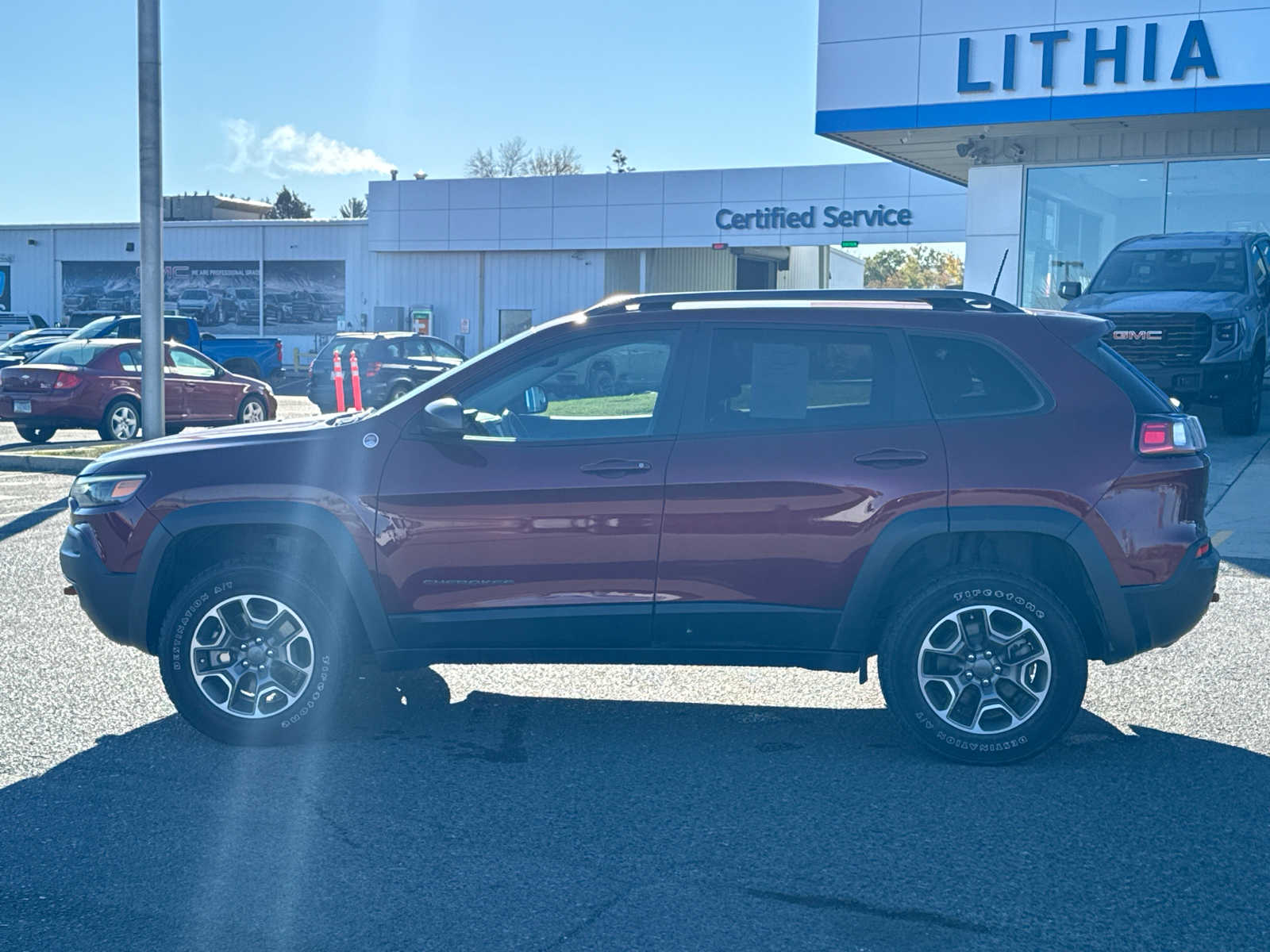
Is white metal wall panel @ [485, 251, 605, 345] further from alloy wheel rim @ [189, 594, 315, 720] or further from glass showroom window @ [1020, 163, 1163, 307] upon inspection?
alloy wheel rim @ [189, 594, 315, 720]

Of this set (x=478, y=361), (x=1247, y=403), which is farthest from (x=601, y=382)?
(x=1247, y=403)

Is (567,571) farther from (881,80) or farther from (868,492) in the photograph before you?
(881,80)

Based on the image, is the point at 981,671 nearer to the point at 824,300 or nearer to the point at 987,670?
the point at 987,670

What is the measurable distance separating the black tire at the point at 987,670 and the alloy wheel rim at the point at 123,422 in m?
16.1

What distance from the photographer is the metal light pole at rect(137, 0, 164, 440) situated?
1636cm

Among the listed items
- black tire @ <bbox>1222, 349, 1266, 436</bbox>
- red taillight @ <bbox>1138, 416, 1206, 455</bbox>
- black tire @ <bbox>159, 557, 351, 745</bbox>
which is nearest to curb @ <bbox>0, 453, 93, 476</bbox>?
black tire @ <bbox>159, 557, 351, 745</bbox>

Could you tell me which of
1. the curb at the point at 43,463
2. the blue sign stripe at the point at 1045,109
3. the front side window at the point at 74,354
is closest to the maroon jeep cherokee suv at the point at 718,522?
the curb at the point at 43,463

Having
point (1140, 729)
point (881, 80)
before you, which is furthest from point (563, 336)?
point (881, 80)

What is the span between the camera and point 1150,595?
5508mm

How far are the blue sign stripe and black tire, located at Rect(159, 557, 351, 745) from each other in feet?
52.4

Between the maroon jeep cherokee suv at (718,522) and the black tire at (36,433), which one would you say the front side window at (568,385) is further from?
the black tire at (36,433)

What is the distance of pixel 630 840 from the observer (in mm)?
4691

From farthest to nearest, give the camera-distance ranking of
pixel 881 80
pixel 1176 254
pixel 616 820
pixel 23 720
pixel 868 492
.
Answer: pixel 881 80, pixel 1176 254, pixel 23 720, pixel 868 492, pixel 616 820

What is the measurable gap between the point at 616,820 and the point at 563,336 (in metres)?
2.03
